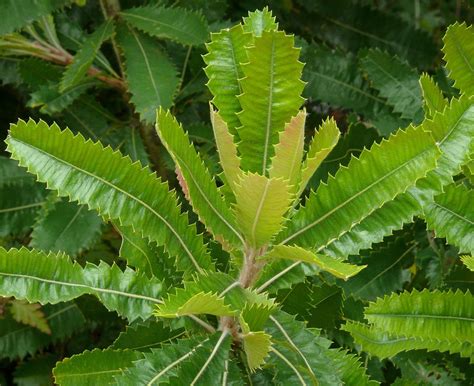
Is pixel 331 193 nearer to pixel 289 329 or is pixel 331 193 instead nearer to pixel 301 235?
pixel 301 235

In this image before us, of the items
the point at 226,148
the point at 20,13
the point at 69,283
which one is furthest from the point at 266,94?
the point at 20,13

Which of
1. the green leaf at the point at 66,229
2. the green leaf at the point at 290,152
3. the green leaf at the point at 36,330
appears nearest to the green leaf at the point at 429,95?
the green leaf at the point at 290,152

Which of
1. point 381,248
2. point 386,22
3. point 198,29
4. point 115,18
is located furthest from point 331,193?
point 386,22

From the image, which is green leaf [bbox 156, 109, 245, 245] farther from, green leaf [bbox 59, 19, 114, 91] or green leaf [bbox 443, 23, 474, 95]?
green leaf [bbox 59, 19, 114, 91]

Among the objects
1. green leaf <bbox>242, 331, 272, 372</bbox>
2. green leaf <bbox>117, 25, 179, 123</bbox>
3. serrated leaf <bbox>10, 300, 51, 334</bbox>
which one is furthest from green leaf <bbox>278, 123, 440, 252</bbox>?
serrated leaf <bbox>10, 300, 51, 334</bbox>

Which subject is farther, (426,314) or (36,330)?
(36,330)

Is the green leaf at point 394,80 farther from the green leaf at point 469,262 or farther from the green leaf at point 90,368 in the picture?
the green leaf at point 90,368

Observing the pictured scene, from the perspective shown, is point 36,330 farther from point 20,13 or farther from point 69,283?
point 69,283
